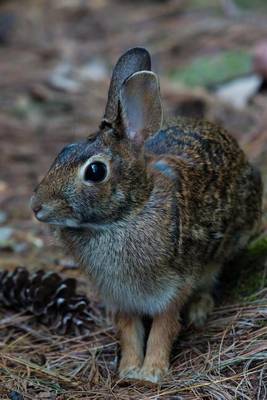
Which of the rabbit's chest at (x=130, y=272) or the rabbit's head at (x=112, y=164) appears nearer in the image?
the rabbit's head at (x=112, y=164)

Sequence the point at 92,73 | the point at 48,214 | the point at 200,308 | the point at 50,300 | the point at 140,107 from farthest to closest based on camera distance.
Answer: the point at 92,73 → the point at 50,300 → the point at 200,308 → the point at 140,107 → the point at 48,214

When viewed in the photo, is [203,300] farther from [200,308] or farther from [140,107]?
[140,107]

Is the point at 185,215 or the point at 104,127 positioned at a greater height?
the point at 104,127

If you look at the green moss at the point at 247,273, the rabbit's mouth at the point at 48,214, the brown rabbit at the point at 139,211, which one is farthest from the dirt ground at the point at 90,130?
the rabbit's mouth at the point at 48,214

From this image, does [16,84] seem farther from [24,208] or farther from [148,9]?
[148,9]

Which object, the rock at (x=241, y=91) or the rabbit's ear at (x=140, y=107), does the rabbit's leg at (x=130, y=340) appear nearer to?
the rabbit's ear at (x=140, y=107)

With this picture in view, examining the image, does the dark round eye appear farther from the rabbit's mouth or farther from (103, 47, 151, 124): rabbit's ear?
(103, 47, 151, 124): rabbit's ear

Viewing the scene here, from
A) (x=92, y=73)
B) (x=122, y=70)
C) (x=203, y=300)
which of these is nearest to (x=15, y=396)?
(x=203, y=300)

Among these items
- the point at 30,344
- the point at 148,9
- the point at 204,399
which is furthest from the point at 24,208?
the point at 148,9
